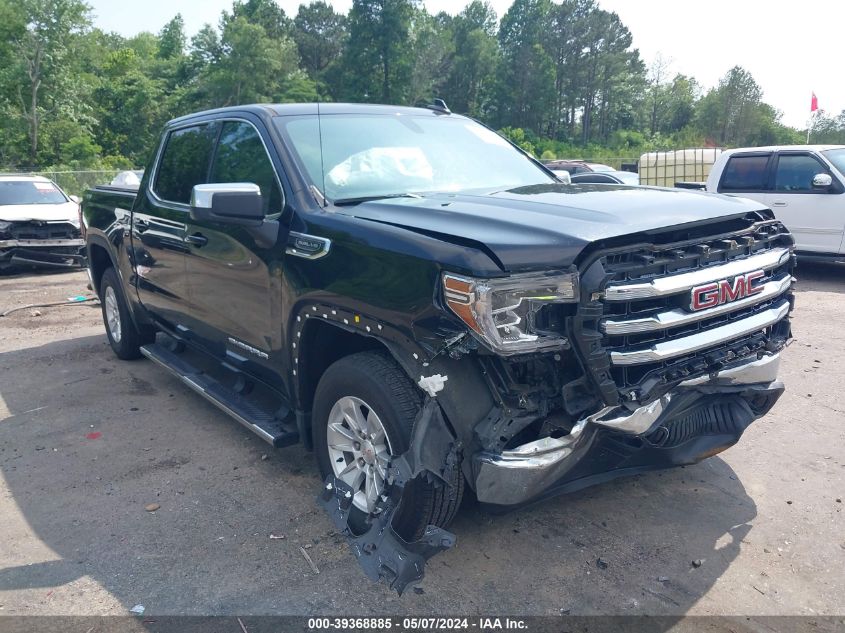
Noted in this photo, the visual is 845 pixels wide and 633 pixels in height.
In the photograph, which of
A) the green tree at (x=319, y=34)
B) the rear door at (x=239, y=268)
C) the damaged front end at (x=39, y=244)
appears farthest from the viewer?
the green tree at (x=319, y=34)

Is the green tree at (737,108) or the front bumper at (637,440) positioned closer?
the front bumper at (637,440)

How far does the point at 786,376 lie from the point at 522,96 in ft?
240

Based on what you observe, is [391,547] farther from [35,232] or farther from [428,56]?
[428,56]

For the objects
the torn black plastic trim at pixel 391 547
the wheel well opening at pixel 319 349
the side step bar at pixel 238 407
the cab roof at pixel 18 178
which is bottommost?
the torn black plastic trim at pixel 391 547

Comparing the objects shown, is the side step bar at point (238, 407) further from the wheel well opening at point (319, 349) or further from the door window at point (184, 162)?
the door window at point (184, 162)

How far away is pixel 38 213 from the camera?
11992 mm

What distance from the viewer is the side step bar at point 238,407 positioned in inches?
150

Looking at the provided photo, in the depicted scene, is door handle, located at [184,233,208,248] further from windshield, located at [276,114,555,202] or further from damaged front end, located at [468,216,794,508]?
damaged front end, located at [468,216,794,508]

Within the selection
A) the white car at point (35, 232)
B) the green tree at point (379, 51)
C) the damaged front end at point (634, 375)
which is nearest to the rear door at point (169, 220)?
the damaged front end at point (634, 375)

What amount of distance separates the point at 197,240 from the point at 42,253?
875cm

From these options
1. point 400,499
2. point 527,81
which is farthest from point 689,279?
point 527,81

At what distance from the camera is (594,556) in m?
3.28

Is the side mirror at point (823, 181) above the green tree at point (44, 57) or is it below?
below

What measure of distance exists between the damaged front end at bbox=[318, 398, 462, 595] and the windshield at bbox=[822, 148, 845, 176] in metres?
9.14
